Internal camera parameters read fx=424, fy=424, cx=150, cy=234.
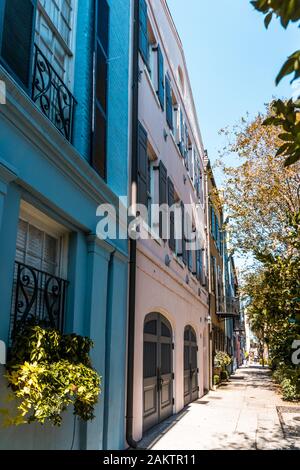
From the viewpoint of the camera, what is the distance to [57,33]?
223 inches

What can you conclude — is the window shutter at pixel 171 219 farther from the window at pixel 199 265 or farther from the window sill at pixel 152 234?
the window at pixel 199 265

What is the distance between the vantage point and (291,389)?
1310 centimetres

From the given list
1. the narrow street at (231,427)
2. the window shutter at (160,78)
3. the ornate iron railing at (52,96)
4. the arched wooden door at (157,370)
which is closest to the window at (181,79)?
the window shutter at (160,78)

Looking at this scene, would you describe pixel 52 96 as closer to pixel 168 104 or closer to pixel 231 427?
pixel 168 104

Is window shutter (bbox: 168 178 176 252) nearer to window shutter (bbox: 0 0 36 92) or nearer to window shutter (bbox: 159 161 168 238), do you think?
window shutter (bbox: 159 161 168 238)

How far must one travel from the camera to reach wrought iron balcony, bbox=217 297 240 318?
71.5ft

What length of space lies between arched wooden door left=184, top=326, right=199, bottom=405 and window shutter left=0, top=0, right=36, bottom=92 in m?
→ 9.38

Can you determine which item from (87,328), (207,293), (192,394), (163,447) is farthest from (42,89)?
(207,293)

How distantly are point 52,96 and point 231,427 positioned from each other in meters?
7.31

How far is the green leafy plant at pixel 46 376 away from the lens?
357 cm

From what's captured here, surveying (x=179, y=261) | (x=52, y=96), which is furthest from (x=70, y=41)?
(x=179, y=261)

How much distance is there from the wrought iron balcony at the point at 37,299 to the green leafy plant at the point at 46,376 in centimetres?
23

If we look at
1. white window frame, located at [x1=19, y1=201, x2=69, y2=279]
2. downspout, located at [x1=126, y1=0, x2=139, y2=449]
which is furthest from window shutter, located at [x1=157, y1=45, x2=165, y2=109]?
white window frame, located at [x1=19, y1=201, x2=69, y2=279]

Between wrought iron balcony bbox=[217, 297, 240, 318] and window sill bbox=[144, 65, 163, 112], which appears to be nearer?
window sill bbox=[144, 65, 163, 112]
